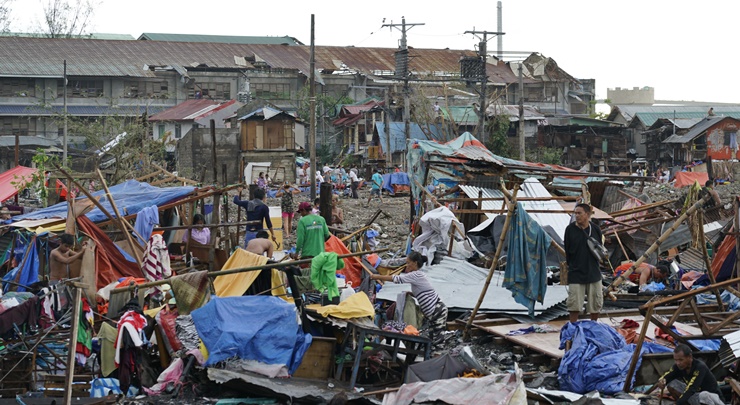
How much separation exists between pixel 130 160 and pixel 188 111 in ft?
70.5

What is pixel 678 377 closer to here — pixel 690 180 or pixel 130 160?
pixel 130 160

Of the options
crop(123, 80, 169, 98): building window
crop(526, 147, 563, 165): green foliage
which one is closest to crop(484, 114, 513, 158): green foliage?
crop(526, 147, 563, 165): green foliage

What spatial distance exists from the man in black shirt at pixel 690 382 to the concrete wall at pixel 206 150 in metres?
36.1

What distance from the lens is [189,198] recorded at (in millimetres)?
13633

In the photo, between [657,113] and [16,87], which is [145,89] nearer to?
[16,87]

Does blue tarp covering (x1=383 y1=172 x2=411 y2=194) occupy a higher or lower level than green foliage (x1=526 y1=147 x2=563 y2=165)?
lower

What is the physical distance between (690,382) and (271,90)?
4756 cm

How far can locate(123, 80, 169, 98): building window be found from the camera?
50344mm

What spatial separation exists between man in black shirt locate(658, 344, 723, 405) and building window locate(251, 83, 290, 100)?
150 ft

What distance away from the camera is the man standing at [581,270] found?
353 inches

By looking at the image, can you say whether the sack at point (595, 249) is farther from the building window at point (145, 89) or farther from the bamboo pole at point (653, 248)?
the building window at point (145, 89)

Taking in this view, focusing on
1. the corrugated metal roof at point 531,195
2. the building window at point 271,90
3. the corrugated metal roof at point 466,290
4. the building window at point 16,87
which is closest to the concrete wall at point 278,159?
the building window at point 271,90

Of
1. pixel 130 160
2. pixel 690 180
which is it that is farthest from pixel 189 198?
pixel 690 180

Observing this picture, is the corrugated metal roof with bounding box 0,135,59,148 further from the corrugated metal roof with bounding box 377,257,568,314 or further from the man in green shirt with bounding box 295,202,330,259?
the corrugated metal roof with bounding box 377,257,568,314
